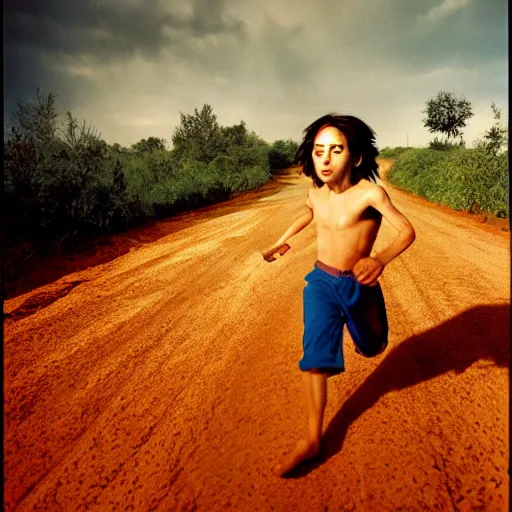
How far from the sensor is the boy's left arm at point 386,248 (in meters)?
1.47

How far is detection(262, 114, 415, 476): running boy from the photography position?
1.72 m

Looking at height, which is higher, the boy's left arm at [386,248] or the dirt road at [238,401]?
the boy's left arm at [386,248]

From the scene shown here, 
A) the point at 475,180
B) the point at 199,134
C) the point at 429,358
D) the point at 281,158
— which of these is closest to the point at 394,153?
the point at 281,158

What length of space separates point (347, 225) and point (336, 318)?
1.61 ft

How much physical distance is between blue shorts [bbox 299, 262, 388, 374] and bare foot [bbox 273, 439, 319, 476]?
0.45 meters

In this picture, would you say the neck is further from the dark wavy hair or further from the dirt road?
the dirt road

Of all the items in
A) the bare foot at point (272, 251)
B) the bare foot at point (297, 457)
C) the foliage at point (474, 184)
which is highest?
the foliage at point (474, 184)

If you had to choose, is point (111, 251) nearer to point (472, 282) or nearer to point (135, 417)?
point (135, 417)

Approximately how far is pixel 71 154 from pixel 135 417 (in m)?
7.84

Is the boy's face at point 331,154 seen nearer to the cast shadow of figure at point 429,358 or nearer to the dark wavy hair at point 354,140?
the dark wavy hair at point 354,140

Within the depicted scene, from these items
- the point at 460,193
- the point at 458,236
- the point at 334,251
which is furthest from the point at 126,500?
the point at 460,193

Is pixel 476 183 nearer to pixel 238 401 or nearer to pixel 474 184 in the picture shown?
pixel 474 184

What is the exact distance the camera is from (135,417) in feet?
7.48

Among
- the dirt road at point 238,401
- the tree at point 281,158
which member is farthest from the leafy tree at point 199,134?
the dirt road at point 238,401
